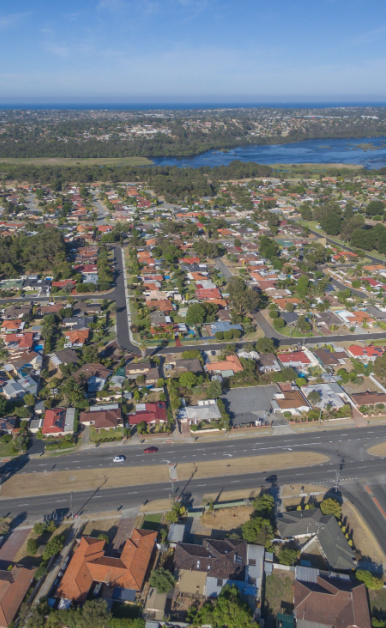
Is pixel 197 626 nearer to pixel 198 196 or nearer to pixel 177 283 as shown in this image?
pixel 177 283

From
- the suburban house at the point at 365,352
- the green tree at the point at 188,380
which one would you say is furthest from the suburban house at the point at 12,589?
the suburban house at the point at 365,352

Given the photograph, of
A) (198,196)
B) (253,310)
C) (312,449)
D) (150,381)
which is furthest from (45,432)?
(198,196)

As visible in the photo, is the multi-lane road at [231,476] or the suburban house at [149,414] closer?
the multi-lane road at [231,476]

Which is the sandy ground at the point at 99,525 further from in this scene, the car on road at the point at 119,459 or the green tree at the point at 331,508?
the green tree at the point at 331,508

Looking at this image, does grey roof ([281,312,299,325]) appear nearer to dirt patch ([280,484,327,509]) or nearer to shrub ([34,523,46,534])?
dirt patch ([280,484,327,509])

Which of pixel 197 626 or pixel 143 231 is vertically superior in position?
pixel 143 231

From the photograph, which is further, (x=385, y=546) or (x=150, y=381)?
(x=150, y=381)

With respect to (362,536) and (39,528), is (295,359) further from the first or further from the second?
(39,528)
